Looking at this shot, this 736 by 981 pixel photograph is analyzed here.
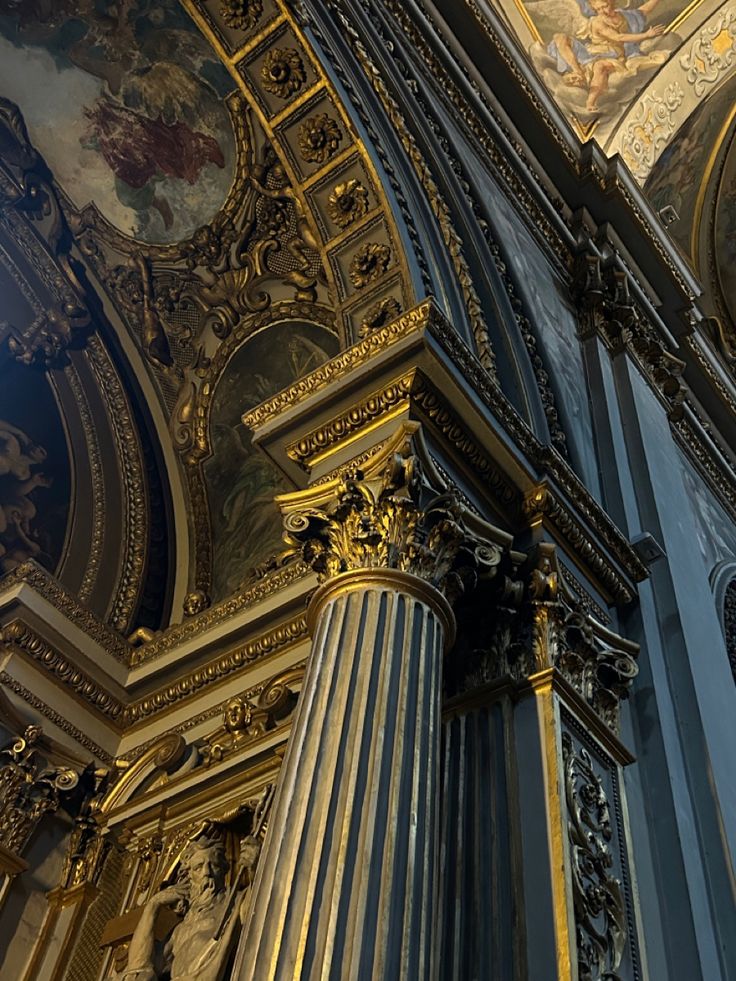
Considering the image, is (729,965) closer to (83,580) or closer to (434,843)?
(434,843)

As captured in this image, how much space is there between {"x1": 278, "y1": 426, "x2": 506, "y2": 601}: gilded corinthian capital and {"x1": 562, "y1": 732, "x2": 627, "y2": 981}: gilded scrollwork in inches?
26.8

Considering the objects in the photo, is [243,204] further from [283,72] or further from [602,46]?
[602,46]

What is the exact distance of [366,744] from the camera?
9.39 feet

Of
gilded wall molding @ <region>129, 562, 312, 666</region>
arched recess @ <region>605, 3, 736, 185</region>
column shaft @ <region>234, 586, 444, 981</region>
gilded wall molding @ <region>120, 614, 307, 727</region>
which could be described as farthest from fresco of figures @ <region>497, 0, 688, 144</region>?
column shaft @ <region>234, 586, 444, 981</region>

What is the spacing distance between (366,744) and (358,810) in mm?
216

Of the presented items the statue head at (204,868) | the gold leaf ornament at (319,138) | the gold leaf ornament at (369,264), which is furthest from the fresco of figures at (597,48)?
the statue head at (204,868)

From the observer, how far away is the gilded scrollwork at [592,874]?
308 cm

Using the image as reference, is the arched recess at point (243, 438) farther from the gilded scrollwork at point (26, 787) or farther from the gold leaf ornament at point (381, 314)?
the gilded scrollwork at point (26, 787)

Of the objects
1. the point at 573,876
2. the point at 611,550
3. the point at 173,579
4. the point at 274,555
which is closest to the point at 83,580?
the point at 173,579

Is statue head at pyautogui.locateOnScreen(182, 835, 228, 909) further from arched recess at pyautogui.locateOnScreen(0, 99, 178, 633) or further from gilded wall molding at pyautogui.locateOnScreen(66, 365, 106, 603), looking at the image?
gilded wall molding at pyautogui.locateOnScreen(66, 365, 106, 603)

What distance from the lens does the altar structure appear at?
3111 millimetres

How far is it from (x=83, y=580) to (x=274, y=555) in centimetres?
123

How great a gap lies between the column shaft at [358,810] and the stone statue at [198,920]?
135 cm

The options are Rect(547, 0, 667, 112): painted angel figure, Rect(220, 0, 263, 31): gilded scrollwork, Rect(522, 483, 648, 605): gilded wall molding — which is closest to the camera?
Rect(522, 483, 648, 605): gilded wall molding
